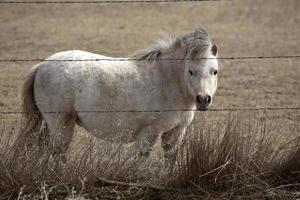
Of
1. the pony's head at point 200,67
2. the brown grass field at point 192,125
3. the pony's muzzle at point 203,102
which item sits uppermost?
the pony's head at point 200,67

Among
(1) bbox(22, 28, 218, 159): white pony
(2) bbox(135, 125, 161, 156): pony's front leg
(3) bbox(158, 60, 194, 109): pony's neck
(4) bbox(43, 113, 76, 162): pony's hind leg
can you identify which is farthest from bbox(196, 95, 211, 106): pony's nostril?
(4) bbox(43, 113, 76, 162): pony's hind leg

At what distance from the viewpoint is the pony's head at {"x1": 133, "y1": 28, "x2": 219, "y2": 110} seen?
6715 millimetres

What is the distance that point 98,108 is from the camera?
6.95 m

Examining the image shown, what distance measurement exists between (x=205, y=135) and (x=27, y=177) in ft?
5.04

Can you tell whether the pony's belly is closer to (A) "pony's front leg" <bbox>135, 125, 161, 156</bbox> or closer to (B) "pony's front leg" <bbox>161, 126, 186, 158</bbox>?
(A) "pony's front leg" <bbox>135, 125, 161, 156</bbox>

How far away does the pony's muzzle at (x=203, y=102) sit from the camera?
6.57 m

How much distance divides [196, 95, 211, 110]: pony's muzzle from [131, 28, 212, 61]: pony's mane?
1.70ft

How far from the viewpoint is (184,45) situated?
23.1 feet

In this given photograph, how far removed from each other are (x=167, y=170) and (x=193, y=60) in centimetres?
183

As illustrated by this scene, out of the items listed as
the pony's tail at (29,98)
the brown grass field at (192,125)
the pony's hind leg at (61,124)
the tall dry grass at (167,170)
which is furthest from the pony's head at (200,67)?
the pony's tail at (29,98)

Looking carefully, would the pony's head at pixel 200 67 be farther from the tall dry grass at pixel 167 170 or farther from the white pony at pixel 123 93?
the tall dry grass at pixel 167 170

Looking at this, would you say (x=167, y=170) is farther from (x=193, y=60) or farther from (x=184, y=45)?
(x=184, y=45)

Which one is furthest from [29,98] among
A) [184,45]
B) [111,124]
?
[184,45]

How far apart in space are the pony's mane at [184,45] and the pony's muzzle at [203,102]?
1.70 feet
